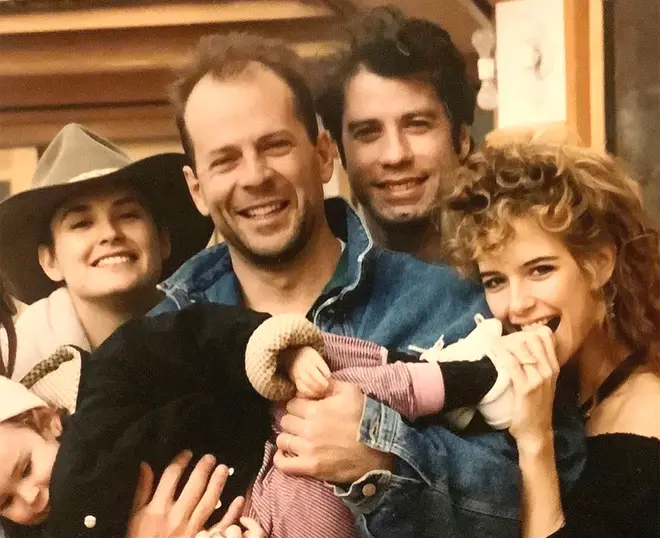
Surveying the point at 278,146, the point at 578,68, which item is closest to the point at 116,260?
the point at 278,146

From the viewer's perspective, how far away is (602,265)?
880 millimetres

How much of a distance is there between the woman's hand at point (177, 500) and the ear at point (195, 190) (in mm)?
262

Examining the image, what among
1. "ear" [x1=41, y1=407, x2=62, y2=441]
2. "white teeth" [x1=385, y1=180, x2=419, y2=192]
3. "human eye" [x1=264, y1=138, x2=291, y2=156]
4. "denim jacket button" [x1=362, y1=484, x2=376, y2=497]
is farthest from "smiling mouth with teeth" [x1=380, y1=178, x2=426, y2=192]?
"ear" [x1=41, y1=407, x2=62, y2=441]

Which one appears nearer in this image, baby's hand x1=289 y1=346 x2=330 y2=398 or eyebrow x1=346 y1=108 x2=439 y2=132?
baby's hand x1=289 y1=346 x2=330 y2=398

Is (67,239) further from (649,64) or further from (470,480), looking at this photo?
(649,64)

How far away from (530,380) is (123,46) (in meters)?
0.58

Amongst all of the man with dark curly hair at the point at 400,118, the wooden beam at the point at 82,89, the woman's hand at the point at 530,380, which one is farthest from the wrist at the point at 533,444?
the wooden beam at the point at 82,89

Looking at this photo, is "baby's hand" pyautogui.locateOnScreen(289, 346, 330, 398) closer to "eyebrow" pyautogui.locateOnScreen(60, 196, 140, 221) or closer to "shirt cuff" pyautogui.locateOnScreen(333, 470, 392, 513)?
"shirt cuff" pyautogui.locateOnScreen(333, 470, 392, 513)

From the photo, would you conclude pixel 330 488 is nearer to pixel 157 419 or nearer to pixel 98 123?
pixel 157 419

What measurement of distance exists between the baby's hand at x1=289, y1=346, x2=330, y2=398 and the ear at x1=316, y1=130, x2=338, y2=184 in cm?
20

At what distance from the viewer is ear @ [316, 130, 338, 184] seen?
92 cm

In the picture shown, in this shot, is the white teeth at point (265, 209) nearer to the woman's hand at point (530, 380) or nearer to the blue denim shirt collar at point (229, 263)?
the blue denim shirt collar at point (229, 263)

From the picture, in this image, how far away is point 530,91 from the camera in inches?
36.8

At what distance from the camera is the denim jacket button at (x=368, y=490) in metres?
0.83
